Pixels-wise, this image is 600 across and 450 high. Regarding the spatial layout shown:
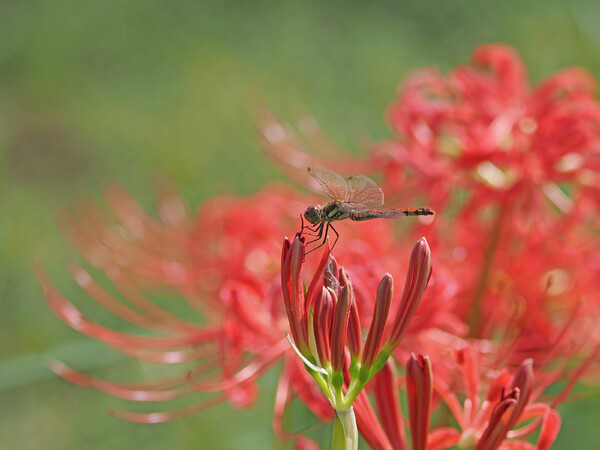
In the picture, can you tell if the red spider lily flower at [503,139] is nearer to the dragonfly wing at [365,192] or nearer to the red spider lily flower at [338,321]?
the dragonfly wing at [365,192]

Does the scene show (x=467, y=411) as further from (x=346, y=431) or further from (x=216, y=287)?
(x=216, y=287)

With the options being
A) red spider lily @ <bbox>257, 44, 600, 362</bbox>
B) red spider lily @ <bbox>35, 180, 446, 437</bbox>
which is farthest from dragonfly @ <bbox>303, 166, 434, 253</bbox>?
red spider lily @ <bbox>257, 44, 600, 362</bbox>

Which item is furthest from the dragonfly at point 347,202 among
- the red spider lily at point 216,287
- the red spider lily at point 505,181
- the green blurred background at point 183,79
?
the green blurred background at point 183,79

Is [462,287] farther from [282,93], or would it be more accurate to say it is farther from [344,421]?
[282,93]

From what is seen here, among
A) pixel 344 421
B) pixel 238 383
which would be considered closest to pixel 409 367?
pixel 344 421

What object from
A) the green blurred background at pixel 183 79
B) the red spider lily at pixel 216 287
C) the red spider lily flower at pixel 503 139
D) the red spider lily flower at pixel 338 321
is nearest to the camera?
the red spider lily flower at pixel 338 321

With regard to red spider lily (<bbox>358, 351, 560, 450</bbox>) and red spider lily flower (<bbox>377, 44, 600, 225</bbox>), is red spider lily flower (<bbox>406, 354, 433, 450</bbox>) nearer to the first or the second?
red spider lily (<bbox>358, 351, 560, 450</bbox>)

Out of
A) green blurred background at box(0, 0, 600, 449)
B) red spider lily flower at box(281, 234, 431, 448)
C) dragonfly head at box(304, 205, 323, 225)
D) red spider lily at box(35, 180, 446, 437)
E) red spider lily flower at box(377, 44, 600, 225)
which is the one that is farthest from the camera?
green blurred background at box(0, 0, 600, 449)

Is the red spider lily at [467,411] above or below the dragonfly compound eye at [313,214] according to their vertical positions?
below
